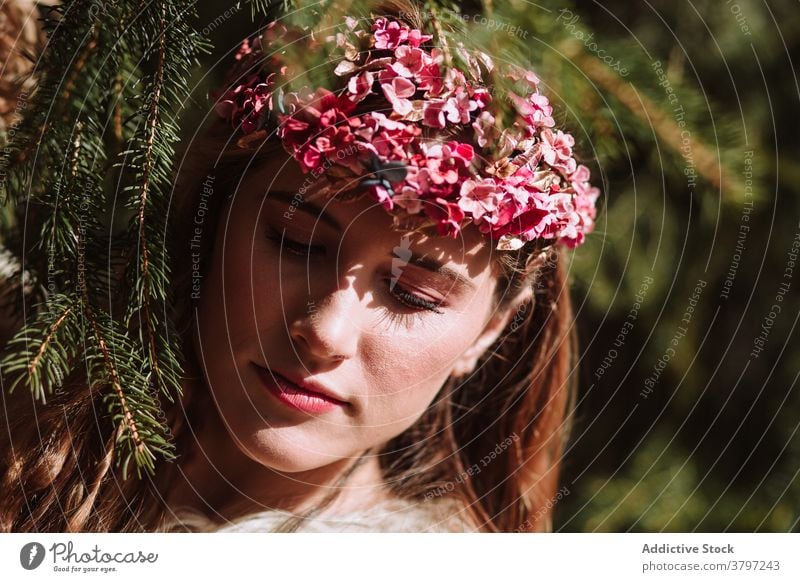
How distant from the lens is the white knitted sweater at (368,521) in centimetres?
73

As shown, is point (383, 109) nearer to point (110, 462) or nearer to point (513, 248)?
point (513, 248)

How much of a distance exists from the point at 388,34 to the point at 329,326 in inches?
9.6

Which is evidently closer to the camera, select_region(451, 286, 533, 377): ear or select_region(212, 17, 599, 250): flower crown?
select_region(212, 17, 599, 250): flower crown

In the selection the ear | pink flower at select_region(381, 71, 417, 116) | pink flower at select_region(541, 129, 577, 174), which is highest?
pink flower at select_region(381, 71, 417, 116)

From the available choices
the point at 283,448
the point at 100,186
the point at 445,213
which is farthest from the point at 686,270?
the point at 100,186

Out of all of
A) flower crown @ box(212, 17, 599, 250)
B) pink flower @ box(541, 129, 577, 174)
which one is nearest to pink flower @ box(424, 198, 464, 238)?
flower crown @ box(212, 17, 599, 250)

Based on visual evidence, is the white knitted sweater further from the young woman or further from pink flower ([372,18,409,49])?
pink flower ([372,18,409,49])

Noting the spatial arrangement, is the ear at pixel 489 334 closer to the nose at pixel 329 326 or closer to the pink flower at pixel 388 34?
the nose at pixel 329 326

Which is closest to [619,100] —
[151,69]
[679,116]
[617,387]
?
[679,116]

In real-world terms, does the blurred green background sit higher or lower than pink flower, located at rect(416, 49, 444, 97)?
lower

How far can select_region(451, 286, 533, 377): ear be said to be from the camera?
73 centimetres

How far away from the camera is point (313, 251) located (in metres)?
0.65

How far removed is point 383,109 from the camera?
2.02 feet
